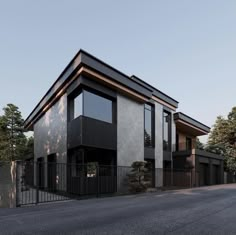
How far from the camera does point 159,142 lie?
86.2ft

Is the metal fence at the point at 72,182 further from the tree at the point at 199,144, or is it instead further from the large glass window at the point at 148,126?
the tree at the point at 199,144

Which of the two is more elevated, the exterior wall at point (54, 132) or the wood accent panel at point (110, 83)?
the wood accent panel at point (110, 83)

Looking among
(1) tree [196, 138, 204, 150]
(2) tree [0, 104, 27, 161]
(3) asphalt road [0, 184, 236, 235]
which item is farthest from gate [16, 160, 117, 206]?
(1) tree [196, 138, 204, 150]

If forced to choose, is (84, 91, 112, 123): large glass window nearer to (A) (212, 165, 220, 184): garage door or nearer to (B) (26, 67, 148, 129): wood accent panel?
(B) (26, 67, 148, 129): wood accent panel

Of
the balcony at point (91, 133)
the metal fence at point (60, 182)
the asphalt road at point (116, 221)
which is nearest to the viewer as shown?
the asphalt road at point (116, 221)

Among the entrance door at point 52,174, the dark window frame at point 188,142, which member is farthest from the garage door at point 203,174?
the entrance door at point 52,174

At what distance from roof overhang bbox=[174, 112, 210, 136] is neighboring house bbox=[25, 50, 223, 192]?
1.28 metres

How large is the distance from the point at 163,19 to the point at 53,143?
38.3 feet

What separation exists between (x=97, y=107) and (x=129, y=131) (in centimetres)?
382

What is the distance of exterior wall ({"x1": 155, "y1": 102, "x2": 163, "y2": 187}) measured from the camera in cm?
2542

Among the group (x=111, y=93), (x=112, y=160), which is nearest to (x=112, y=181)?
(x=112, y=160)

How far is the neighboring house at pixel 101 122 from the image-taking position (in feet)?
58.0

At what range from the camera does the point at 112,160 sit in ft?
66.0

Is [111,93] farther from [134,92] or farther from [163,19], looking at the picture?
[163,19]
